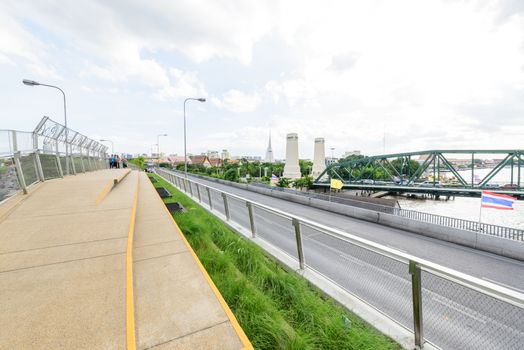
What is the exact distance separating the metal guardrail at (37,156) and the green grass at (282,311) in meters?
6.04

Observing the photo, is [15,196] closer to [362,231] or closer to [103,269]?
[103,269]

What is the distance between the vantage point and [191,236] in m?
5.48

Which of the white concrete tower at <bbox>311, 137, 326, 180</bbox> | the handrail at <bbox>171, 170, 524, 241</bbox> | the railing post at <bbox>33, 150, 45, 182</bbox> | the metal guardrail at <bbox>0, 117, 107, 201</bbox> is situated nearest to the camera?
the metal guardrail at <bbox>0, 117, 107, 201</bbox>

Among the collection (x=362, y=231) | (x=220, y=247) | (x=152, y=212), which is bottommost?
(x=362, y=231)

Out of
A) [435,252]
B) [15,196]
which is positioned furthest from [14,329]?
[435,252]

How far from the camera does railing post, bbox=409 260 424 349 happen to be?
2.41 meters

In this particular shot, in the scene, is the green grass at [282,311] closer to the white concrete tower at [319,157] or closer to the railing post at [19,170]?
the railing post at [19,170]

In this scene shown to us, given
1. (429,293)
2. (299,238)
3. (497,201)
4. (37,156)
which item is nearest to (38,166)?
(37,156)

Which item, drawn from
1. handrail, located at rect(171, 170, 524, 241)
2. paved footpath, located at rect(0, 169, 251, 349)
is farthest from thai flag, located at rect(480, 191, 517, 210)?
paved footpath, located at rect(0, 169, 251, 349)

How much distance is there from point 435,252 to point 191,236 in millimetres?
11172

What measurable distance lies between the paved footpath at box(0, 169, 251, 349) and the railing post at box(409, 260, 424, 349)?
1875mm

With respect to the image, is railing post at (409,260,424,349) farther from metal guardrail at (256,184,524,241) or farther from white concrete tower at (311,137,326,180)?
white concrete tower at (311,137,326,180)

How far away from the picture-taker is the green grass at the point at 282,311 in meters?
2.39

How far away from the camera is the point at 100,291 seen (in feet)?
8.31
